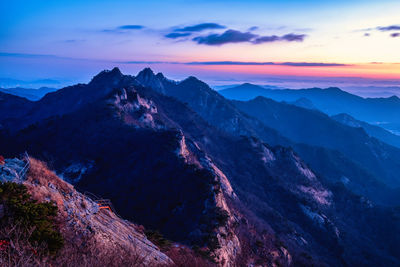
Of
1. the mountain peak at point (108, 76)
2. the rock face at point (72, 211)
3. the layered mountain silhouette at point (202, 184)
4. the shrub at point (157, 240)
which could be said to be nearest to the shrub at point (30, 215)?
the rock face at point (72, 211)

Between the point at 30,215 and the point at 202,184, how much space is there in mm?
33930

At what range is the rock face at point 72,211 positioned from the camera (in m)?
12.4

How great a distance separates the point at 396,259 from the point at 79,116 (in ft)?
369

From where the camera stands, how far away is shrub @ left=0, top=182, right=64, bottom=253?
998 cm

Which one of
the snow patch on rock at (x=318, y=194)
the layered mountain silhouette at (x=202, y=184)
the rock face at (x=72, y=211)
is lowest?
the snow patch on rock at (x=318, y=194)

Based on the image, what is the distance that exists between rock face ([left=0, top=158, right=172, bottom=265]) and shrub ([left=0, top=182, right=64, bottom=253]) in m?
0.94

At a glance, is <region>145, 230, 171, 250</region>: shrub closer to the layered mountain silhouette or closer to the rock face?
the rock face

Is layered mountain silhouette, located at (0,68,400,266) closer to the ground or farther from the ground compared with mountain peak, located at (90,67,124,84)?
closer to the ground

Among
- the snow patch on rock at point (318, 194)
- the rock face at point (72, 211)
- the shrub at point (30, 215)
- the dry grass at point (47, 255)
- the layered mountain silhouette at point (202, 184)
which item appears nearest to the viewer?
the dry grass at point (47, 255)

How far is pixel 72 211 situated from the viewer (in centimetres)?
1317

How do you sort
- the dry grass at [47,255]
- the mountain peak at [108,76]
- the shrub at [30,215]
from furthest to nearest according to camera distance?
the mountain peak at [108,76] < the shrub at [30,215] < the dry grass at [47,255]

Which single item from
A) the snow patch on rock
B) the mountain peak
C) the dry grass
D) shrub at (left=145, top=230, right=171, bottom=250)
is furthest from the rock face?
the mountain peak

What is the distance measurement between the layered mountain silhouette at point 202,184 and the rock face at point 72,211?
1636cm

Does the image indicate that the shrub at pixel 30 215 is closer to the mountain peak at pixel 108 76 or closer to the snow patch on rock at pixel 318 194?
the snow patch on rock at pixel 318 194
